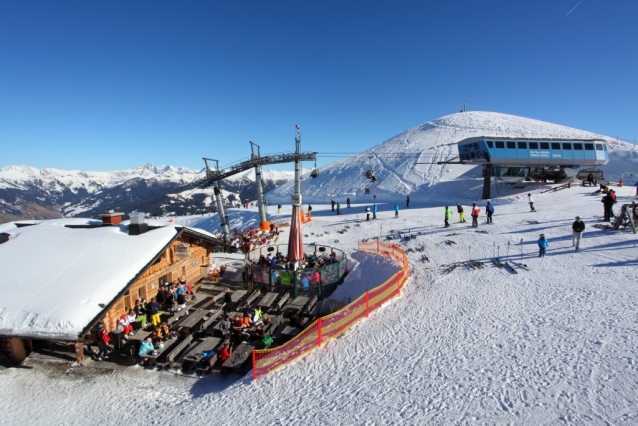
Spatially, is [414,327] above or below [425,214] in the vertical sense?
below

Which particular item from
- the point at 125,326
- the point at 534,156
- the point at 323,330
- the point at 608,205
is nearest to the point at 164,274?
the point at 125,326

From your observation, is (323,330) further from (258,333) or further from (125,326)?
(125,326)

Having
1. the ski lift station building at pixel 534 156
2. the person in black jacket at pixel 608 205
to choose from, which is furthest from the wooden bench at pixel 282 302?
the ski lift station building at pixel 534 156

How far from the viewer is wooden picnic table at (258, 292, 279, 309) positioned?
49.2 feet

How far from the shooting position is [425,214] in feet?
105

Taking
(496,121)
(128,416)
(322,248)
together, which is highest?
(496,121)

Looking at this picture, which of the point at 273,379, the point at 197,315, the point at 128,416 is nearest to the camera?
the point at 128,416

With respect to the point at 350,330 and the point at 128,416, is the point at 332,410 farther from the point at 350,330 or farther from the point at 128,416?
the point at 128,416

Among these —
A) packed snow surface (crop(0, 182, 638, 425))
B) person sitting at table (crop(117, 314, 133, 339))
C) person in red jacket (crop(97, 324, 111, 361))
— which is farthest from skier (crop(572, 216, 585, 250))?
person in red jacket (crop(97, 324, 111, 361))

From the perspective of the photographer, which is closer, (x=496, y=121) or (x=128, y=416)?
(x=128, y=416)

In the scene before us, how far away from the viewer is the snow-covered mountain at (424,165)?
2045 inches

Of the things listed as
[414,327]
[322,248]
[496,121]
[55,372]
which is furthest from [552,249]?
[496,121]

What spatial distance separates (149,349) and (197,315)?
2563mm

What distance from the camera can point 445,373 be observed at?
338 inches
